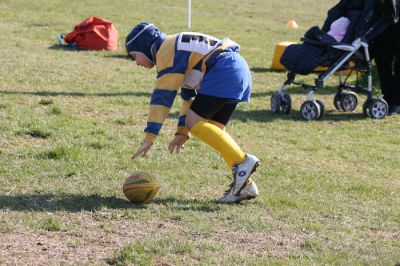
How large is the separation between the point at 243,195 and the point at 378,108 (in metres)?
4.98

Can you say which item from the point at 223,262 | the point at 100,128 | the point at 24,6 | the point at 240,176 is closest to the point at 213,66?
the point at 240,176

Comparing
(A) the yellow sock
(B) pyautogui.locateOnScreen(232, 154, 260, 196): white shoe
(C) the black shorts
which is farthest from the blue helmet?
(B) pyautogui.locateOnScreen(232, 154, 260, 196): white shoe

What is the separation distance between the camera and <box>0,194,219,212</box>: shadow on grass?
19.7 feet

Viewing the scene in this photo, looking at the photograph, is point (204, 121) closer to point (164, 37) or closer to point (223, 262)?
point (164, 37)

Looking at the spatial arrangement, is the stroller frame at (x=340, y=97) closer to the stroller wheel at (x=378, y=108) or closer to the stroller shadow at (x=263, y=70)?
the stroller wheel at (x=378, y=108)

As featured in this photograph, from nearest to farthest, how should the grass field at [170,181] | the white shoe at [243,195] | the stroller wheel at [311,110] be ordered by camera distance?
the grass field at [170,181]
the white shoe at [243,195]
the stroller wheel at [311,110]

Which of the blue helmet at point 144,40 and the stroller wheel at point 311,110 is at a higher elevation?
the blue helmet at point 144,40

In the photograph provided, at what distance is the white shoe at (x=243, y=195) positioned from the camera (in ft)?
20.9

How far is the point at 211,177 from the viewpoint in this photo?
7.25m

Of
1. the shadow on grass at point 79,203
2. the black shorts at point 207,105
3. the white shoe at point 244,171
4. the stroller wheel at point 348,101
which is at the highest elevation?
the black shorts at point 207,105

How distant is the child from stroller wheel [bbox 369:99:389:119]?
476cm

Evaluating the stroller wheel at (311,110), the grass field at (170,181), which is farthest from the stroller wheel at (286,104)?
the stroller wheel at (311,110)

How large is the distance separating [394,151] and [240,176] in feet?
11.2

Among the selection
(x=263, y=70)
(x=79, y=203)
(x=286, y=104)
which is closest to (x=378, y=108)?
(x=286, y=104)
